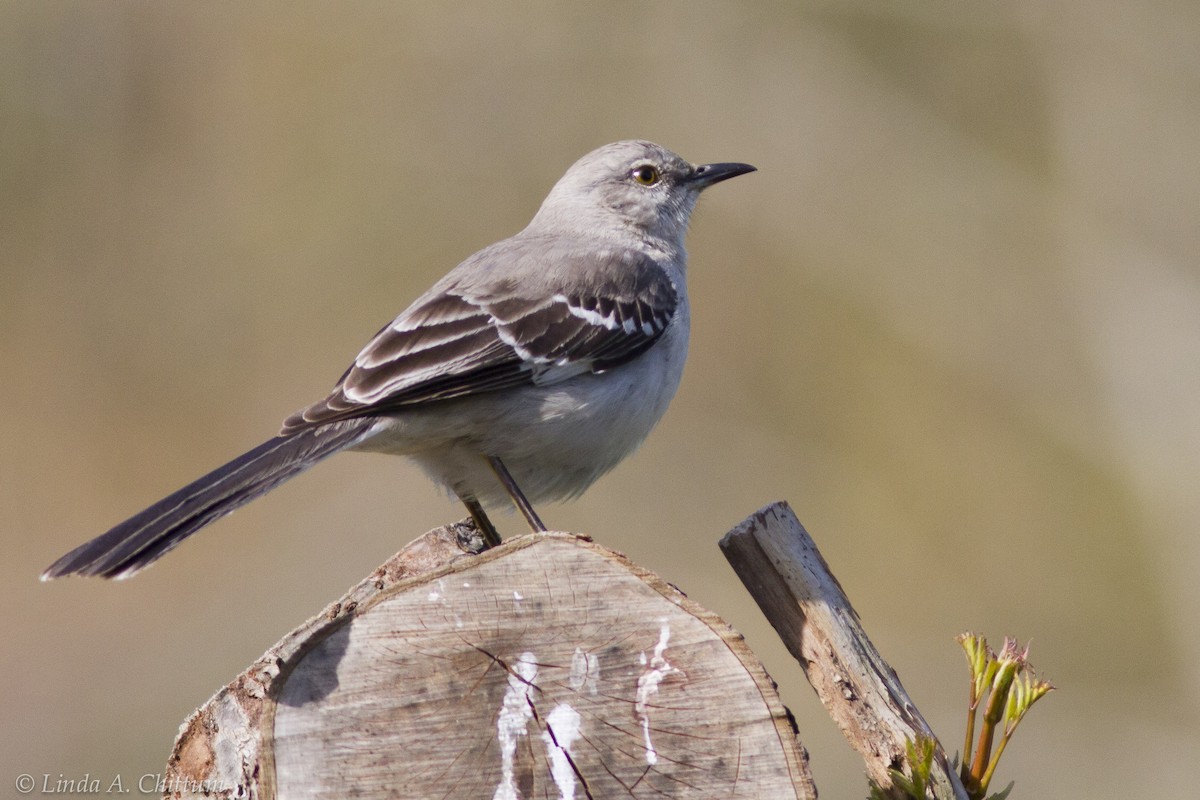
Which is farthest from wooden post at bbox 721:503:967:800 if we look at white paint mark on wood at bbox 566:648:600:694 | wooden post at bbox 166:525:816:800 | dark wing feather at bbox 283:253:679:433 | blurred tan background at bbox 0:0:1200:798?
blurred tan background at bbox 0:0:1200:798

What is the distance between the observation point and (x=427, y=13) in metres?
11.7

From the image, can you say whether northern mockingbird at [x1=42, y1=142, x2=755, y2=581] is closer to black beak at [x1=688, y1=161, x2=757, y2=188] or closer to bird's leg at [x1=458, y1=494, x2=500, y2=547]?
bird's leg at [x1=458, y1=494, x2=500, y2=547]

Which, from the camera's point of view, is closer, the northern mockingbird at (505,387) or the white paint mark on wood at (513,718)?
the white paint mark on wood at (513,718)

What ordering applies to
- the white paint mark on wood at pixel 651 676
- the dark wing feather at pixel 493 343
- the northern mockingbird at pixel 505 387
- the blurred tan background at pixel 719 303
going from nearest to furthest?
1. the white paint mark on wood at pixel 651 676
2. the northern mockingbird at pixel 505 387
3. the dark wing feather at pixel 493 343
4. the blurred tan background at pixel 719 303

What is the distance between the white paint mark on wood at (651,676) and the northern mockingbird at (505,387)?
1.44m

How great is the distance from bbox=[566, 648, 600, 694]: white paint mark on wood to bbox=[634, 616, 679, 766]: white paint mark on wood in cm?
10

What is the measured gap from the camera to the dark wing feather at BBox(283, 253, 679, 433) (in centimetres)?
402

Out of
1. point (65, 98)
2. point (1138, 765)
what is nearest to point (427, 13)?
point (65, 98)

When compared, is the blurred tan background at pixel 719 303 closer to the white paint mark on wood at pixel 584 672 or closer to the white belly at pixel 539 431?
the white belly at pixel 539 431

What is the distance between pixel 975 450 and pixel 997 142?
2.86 m

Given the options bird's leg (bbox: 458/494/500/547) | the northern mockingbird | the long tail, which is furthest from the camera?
bird's leg (bbox: 458/494/500/547)

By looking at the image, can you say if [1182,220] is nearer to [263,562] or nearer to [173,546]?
[263,562]

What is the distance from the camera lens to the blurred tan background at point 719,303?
8.90 m

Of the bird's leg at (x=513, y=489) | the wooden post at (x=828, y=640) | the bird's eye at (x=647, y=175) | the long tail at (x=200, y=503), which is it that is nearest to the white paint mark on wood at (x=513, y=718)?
the wooden post at (x=828, y=640)
